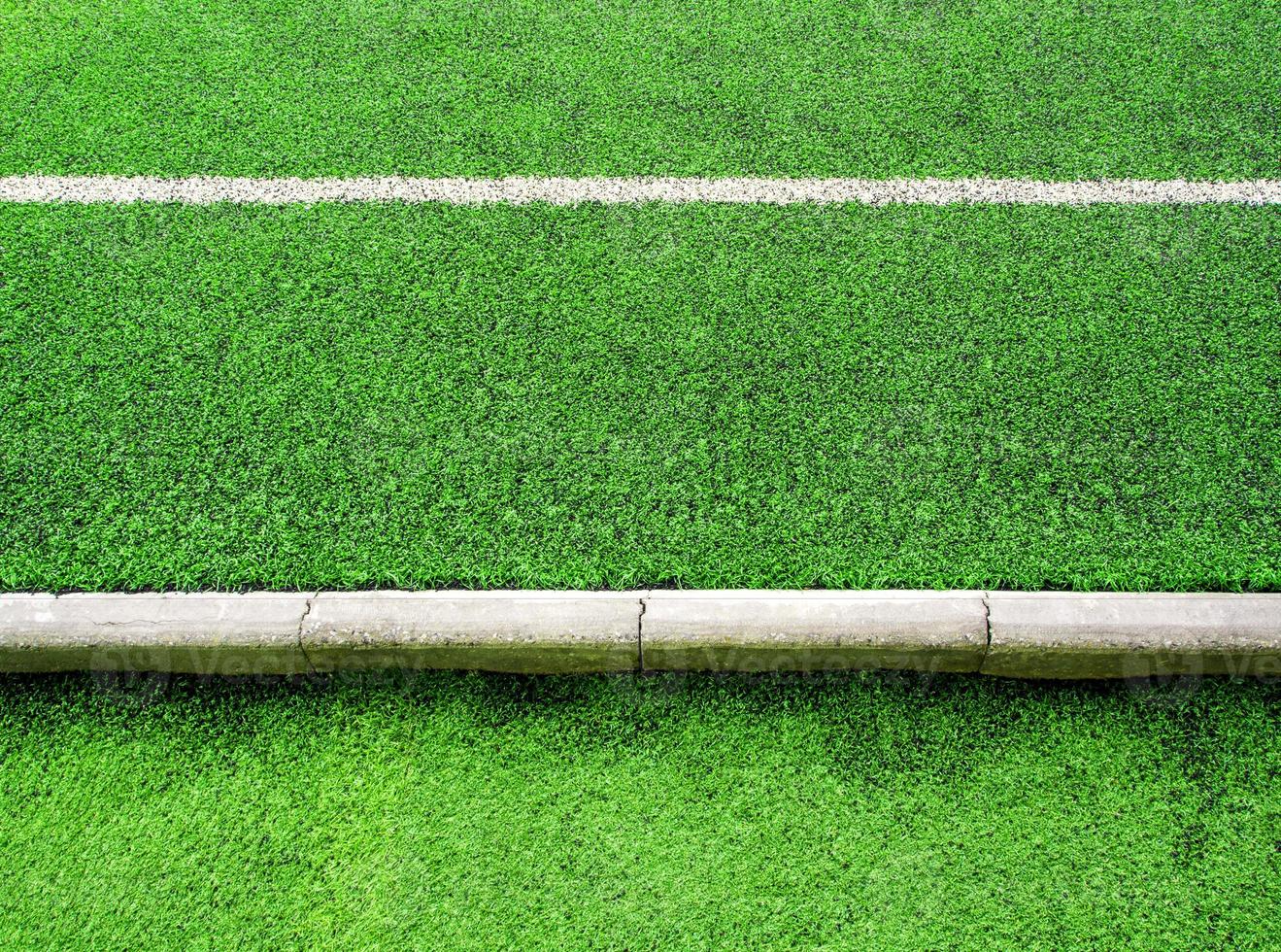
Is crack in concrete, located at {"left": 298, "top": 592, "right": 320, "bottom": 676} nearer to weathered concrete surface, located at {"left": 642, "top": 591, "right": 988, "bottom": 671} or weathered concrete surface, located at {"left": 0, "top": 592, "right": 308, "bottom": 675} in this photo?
weathered concrete surface, located at {"left": 0, "top": 592, "right": 308, "bottom": 675}

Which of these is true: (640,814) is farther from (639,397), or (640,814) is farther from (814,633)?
(639,397)

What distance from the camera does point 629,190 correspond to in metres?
3.83

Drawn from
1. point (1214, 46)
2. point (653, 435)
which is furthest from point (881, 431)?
point (1214, 46)

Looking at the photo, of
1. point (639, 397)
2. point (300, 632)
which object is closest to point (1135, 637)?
point (639, 397)

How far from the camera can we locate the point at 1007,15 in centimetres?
460

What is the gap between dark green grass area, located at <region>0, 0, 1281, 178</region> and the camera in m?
3.96

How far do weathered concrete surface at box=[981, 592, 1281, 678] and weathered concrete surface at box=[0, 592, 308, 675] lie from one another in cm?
216

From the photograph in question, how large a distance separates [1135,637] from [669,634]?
1381 mm

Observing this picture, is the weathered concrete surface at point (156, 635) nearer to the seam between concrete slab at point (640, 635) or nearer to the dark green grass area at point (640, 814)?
the dark green grass area at point (640, 814)

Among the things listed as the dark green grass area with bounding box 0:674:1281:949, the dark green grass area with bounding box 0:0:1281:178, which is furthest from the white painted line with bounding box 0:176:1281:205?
the dark green grass area with bounding box 0:674:1281:949

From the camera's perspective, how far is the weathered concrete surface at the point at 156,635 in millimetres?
2465

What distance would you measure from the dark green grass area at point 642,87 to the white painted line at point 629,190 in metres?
0.08

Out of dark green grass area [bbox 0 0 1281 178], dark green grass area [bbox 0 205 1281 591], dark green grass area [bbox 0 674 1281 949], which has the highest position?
dark green grass area [bbox 0 0 1281 178]

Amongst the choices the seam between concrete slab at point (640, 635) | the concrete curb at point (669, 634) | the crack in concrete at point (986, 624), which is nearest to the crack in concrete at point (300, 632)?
the concrete curb at point (669, 634)
